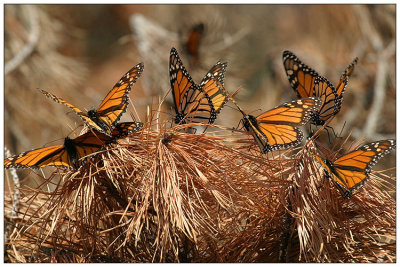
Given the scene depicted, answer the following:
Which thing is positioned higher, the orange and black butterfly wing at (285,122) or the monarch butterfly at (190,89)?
the monarch butterfly at (190,89)

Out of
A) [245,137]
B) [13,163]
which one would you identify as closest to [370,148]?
[245,137]

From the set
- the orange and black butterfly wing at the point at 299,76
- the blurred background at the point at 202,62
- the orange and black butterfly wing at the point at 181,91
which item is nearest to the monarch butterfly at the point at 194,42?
the blurred background at the point at 202,62

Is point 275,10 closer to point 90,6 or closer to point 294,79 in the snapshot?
point 90,6

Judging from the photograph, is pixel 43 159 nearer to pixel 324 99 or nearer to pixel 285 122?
pixel 285 122

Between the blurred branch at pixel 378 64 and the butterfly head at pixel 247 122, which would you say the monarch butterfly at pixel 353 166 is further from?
the blurred branch at pixel 378 64

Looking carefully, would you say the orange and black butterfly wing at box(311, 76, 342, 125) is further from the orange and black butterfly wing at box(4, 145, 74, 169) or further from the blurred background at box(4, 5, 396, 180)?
the blurred background at box(4, 5, 396, 180)

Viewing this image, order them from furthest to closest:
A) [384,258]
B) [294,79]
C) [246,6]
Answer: [246,6] → [294,79] → [384,258]

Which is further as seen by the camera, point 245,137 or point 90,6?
point 90,6
